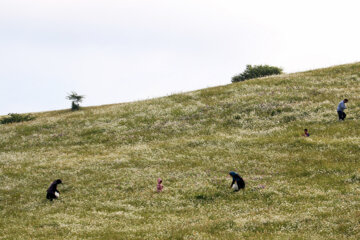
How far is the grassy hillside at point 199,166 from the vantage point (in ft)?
61.4

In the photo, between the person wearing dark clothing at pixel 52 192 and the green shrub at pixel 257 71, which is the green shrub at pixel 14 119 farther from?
the person wearing dark clothing at pixel 52 192

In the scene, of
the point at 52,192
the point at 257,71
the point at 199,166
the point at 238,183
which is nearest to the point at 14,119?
the point at 52,192

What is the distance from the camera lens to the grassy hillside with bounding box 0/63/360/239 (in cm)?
1872

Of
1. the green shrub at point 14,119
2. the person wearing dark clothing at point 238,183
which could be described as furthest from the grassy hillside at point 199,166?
the green shrub at point 14,119

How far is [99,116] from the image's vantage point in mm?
57812

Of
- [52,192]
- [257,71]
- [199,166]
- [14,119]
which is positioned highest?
[257,71]

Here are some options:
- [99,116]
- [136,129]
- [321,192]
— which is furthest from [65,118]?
[321,192]

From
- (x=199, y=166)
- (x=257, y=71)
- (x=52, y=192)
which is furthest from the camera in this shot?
(x=257, y=71)

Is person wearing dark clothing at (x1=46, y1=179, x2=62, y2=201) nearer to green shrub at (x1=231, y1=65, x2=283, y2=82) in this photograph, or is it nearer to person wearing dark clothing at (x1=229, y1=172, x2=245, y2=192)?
person wearing dark clothing at (x1=229, y1=172, x2=245, y2=192)

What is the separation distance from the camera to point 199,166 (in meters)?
31.9

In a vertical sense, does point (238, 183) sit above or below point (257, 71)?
below

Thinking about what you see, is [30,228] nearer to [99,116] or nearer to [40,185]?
[40,185]

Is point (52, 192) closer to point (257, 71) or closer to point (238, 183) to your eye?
point (238, 183)

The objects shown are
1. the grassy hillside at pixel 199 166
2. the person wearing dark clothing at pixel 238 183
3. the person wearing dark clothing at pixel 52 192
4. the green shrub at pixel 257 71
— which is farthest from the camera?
the green shrub at pixel 257 71
